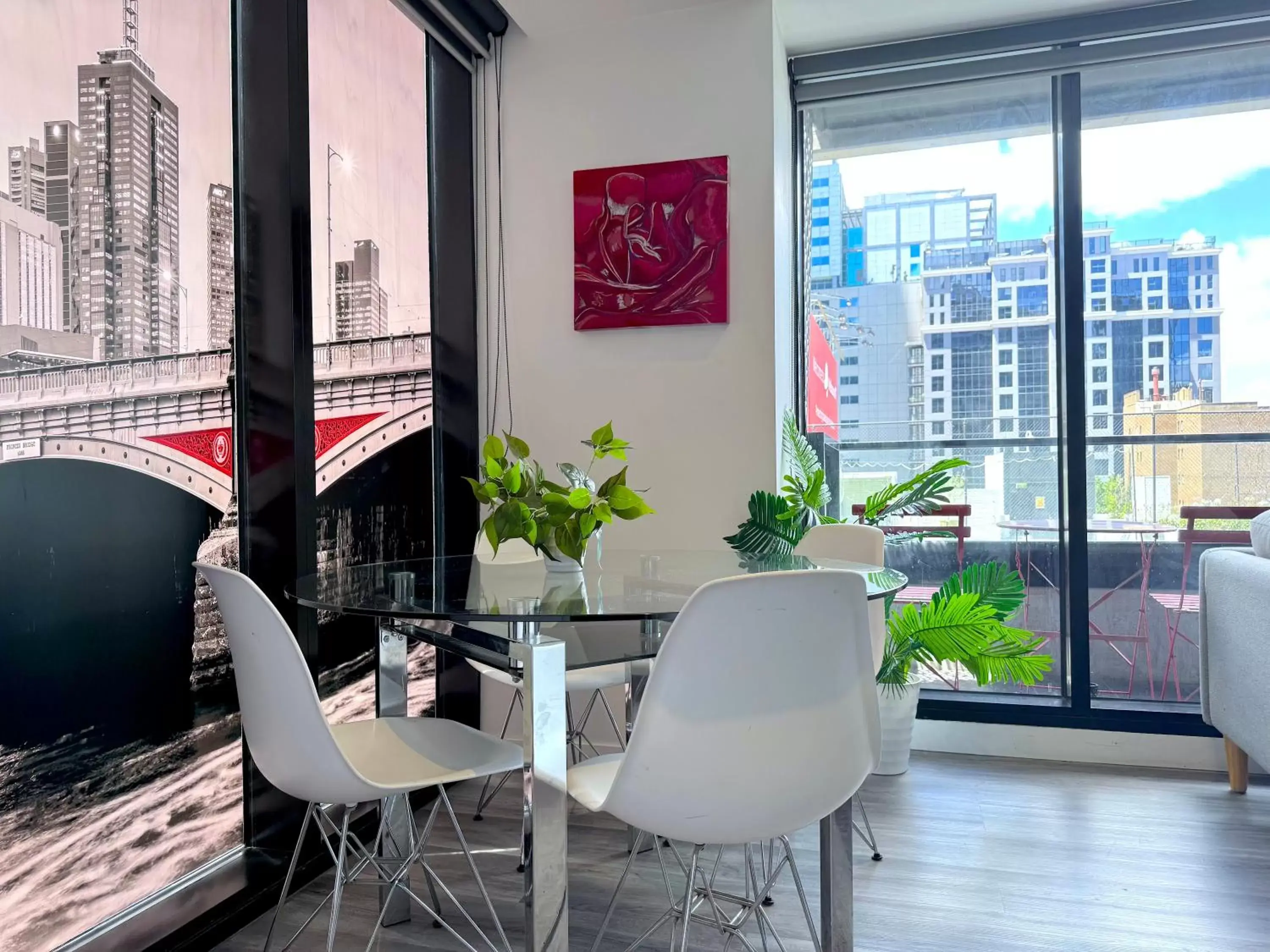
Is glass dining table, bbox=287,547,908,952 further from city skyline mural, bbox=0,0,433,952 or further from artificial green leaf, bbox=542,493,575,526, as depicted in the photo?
city skyline mural, bbox=0,0,433,952

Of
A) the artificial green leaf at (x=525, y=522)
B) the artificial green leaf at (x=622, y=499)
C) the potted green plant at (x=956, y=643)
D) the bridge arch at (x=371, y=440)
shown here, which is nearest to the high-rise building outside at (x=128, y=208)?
the bridge arch at (x=371, y=440)

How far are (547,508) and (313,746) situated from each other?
68cm

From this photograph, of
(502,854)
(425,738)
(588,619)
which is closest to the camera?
(588,619)

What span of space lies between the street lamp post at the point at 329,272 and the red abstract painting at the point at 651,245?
1.02m

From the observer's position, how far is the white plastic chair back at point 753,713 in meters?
1.33

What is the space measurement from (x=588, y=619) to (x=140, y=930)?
1320 millimetres

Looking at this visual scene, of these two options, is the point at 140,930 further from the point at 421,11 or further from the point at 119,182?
the point at 421,11

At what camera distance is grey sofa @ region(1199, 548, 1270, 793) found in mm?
2627

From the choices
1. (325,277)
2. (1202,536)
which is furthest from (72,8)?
(1202,536)

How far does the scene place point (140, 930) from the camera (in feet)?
6.23

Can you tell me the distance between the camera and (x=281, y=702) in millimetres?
1579

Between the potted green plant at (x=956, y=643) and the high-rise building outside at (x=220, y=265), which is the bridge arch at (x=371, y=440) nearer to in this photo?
the high-rise building outside at (x=220, y=265)

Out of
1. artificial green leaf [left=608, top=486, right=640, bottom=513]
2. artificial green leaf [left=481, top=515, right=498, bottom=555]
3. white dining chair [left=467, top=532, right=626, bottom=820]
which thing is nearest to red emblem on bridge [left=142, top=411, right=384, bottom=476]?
white dining chair [left=467, top=532, right=626, bottom=820]

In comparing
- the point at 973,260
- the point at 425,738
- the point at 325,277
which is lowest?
the point at 425,738
